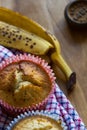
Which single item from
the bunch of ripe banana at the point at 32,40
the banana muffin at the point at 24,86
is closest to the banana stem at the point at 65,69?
the bunch of ripe banana at the point at 32,40

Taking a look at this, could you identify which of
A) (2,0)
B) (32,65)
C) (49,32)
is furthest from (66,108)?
(2,0)

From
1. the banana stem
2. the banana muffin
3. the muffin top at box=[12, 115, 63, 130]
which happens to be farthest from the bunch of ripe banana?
the muffin top at box=[12, 115, 63, 130]

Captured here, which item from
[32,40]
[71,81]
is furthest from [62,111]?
[32,40]

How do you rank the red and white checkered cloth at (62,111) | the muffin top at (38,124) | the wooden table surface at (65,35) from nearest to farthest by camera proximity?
the muffin top at (38,124) < the red and white checkered cloth at (62,111) < the wooden table surface at (65,35)

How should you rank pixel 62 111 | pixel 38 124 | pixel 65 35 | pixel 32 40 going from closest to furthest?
1. pixel 38 124
2. pixel 62 111
3. pixel 32 40
4. pixel 65 35

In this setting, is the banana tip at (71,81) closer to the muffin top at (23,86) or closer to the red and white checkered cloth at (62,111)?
the red and white checkered cloth at (62,111)

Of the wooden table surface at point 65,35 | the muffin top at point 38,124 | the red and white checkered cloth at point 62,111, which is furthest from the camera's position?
the wooden table surface at point 65,35

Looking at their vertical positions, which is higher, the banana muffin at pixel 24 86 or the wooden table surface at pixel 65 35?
the banana muffin at pixel 24 86

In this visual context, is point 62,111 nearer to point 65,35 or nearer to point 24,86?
point 24,86
